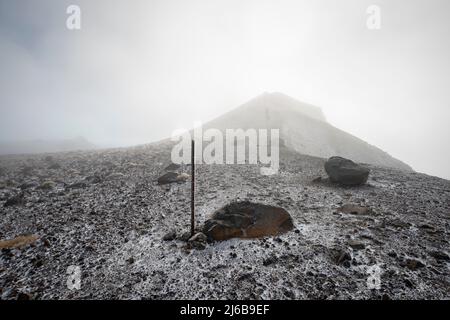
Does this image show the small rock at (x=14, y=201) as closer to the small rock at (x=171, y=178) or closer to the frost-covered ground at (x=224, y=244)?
the frost-covered ground at (x=224, y=244)

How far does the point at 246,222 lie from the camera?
1135 cm

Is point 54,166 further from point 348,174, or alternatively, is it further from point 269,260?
point 348,174

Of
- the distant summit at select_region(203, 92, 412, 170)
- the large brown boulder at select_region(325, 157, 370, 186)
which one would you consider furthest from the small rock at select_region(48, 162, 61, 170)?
the distant summit at select_region(203, 92, 412, 170)

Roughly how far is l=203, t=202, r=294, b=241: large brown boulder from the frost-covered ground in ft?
1.64

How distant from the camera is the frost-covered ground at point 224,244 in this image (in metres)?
7.75

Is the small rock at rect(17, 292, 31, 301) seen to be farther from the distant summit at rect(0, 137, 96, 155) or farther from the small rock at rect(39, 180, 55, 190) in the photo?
the distant summit at rect(0, 137, 96, 155)

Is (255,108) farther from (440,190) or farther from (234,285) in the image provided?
(234,285)

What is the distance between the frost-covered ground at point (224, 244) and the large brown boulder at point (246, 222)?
500 mm

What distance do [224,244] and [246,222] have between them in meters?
1.72

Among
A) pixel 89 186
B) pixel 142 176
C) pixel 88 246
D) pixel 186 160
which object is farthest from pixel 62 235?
pixel 186 160

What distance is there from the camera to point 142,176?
1977cm

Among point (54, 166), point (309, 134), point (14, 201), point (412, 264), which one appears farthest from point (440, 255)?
point (309, 134)

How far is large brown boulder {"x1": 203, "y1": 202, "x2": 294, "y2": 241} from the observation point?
35.1 feet

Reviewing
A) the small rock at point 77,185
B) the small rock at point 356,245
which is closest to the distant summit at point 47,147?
the small rock at point 77,185
